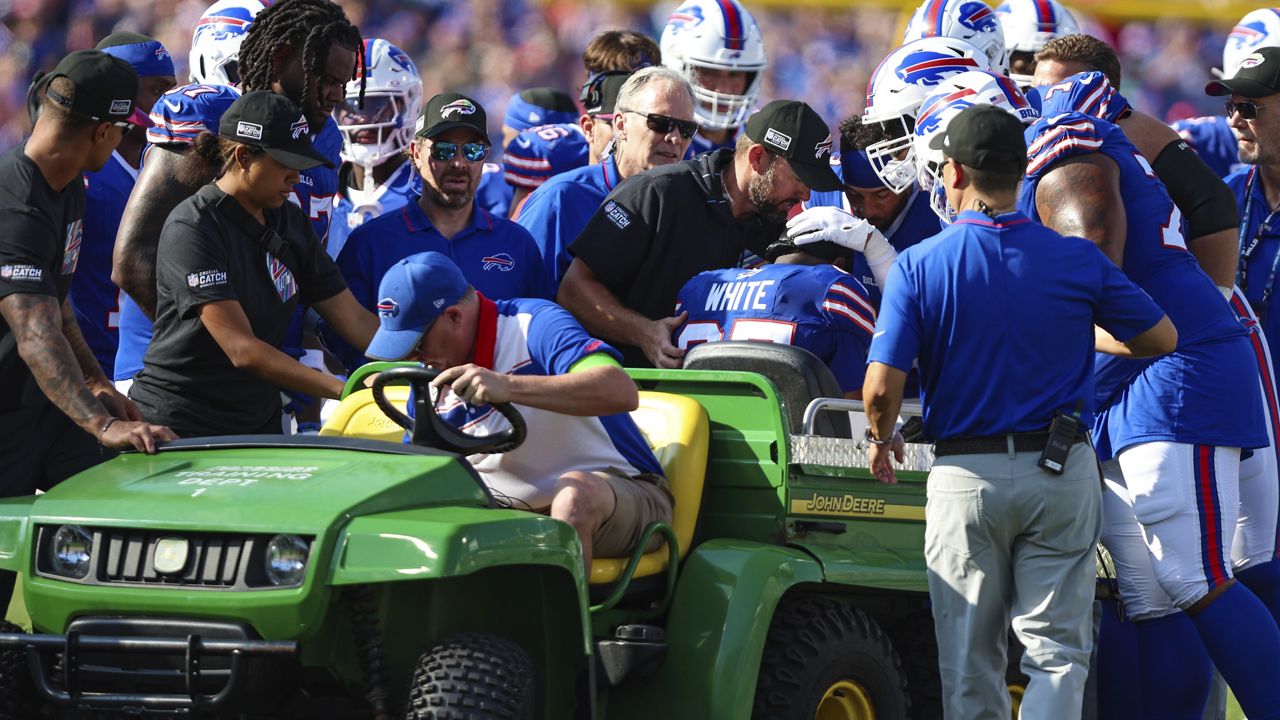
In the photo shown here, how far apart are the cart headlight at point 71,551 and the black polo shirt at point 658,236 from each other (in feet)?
8.53

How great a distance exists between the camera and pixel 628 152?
283 inches

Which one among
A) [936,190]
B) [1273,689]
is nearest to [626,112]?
[936,190]

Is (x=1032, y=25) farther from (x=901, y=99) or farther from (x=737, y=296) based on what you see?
(x=737, y=296)

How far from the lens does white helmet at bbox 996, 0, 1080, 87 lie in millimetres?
8656

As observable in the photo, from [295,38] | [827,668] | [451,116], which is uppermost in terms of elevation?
[295,38]

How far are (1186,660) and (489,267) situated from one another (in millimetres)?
2870

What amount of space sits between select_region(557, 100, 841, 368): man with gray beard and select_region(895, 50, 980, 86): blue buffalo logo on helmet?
357 millimetres

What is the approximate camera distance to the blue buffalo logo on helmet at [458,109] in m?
6.74

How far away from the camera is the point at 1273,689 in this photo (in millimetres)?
5227

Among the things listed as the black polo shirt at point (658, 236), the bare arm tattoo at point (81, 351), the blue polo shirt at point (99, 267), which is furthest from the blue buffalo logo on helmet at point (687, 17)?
the bare arm tattoo at point (81, 351)

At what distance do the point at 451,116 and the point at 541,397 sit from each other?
2613 mm

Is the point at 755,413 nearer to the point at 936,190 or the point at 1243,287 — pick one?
the point at 936,190

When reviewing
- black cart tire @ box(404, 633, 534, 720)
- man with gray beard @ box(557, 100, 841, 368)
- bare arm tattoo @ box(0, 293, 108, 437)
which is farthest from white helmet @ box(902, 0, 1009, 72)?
black cart tire @ box(404, 633, 534, 720)

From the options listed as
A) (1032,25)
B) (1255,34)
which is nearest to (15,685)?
(1032,25)
